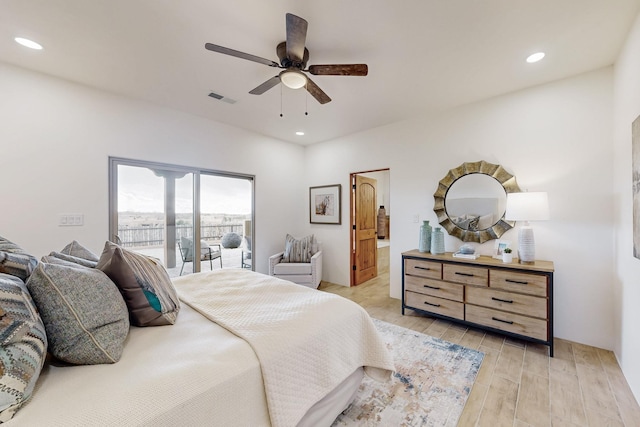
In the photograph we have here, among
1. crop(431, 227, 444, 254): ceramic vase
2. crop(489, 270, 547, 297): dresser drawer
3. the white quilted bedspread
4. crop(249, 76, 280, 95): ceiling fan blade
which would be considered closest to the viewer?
the white quilted bedspread

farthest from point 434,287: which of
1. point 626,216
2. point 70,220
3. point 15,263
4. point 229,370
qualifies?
point 70,220

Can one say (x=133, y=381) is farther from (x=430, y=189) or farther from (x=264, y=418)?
(x=430, y=189)

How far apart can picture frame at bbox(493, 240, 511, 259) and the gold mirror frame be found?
0.08 m

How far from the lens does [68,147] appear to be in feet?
8.75

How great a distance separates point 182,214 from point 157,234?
41 cm

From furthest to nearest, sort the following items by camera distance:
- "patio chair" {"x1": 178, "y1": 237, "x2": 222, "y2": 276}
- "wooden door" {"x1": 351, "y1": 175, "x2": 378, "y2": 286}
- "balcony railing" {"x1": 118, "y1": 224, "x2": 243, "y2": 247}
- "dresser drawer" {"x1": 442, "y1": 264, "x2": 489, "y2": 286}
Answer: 1. "wooden door" {"x1": 351, "y1": 175, "x2": 378, "y2": 286}
2. "patio chair" {"x1": 178, "y1": 237, "x2": 222, "y2": 276}
3. "balcony railing" {"x1": 118, "y1": 224, "x2": 243, "y2": 247}
4. "dresser drawer" {"x1": 442, "y1": 264, "x2": 489, "y2": 286}

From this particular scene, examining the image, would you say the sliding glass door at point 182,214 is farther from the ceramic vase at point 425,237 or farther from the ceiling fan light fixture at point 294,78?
the ceramic vase at point 425,237

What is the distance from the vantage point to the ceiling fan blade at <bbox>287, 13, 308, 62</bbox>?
155 cm

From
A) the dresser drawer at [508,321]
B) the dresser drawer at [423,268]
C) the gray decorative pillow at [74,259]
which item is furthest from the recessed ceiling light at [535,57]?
the gray decorative pillow at [74,259]

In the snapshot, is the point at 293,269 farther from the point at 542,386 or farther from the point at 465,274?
the point at 542,386

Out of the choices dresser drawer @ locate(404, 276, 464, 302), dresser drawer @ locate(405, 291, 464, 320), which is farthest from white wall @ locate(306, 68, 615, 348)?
dresser drawer @ locate(405, 291, 464, 320)

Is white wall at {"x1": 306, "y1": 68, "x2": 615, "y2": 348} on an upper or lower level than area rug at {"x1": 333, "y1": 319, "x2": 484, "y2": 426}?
upper

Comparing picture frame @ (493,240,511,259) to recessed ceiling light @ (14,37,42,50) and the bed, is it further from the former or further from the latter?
recessed ceiling light @ (14,37,42,50)

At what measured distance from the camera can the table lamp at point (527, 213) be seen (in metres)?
2.38
